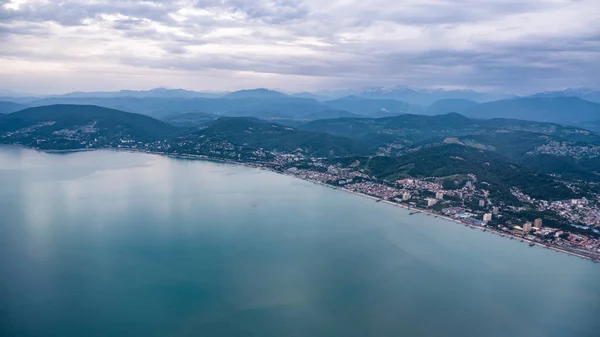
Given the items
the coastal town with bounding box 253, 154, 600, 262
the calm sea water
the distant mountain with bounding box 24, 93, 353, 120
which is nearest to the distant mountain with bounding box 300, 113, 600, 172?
the coastal town with bounding box 253, 154, 600, 262

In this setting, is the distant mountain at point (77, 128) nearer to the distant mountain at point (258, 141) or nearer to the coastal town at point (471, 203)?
the distant mountain at point (258, 141)

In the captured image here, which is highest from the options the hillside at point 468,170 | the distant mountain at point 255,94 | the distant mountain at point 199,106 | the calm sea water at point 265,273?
the distant mountain at point 255,94

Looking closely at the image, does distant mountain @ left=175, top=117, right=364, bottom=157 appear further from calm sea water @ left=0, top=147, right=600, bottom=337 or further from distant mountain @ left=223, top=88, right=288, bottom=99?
distant mountain @ left=223, top=88, right=288, bottom=99

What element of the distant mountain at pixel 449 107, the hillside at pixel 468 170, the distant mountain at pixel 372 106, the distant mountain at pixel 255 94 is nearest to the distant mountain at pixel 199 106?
the distant mountain at pixel 372 106

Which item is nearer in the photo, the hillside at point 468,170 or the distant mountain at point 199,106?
the hillside at point 468,170

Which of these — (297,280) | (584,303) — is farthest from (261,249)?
(584,303)
